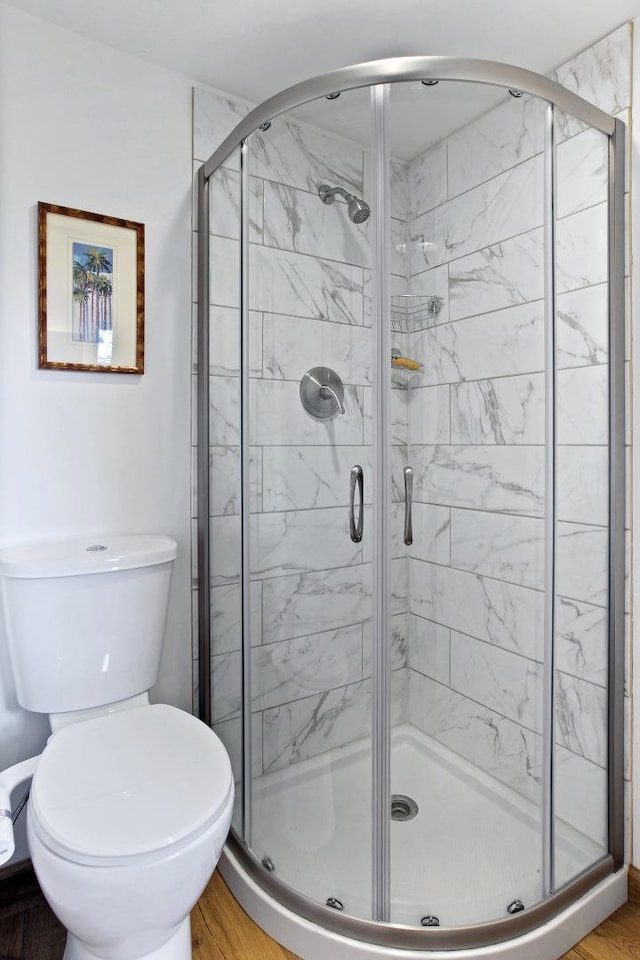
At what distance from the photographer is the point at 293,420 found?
1327mm

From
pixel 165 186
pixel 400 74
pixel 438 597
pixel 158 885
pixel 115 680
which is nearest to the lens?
pixel 158 885

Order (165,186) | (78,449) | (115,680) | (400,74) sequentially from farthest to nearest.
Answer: (165,186)
(78,449)
(115,680)
(400,74)

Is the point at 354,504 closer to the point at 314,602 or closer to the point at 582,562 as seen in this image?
the point at 314,602

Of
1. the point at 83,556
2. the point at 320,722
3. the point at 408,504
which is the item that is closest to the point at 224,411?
the point at 83,556

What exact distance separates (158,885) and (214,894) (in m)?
0.63

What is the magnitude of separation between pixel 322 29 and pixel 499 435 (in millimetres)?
1164

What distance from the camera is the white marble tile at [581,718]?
133 cm

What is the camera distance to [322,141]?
1.23 m

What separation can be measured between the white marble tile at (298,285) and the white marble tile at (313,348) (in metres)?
0.02

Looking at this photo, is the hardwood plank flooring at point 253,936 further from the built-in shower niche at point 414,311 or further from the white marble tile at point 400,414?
the built-in shower niche at point 414,311

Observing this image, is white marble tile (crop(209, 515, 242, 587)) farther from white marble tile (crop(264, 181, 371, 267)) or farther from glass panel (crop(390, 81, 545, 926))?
white marble tile (crop(264, 181, 371, 267))

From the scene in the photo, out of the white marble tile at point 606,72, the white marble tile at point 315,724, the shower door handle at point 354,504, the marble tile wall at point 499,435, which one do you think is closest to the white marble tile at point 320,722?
the white marble tile at point 315,724

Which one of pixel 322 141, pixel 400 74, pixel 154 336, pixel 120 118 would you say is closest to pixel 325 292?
pixel 322 141

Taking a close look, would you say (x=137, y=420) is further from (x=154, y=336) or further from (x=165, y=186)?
(x=165, y=186)
